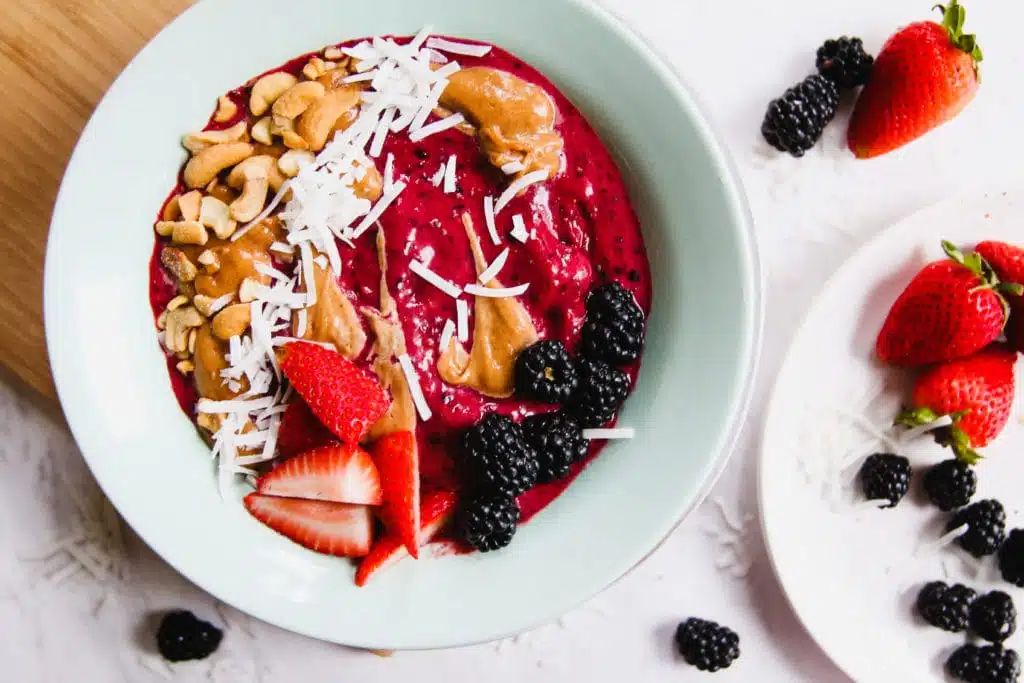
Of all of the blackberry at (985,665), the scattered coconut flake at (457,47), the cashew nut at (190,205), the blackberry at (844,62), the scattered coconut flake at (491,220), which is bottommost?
the blackberry at (985,665)

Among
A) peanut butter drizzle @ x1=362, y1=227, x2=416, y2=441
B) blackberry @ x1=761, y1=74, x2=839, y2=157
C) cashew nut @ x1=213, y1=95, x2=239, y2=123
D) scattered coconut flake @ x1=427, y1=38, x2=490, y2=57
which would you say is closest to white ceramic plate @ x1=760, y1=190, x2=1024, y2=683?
blackberry @ x1=761, y1=74, x2=839, y2=157

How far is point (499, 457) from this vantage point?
2.04 m

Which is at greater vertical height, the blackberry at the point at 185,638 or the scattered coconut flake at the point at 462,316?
the scattered coconut flake at the point at 462,316

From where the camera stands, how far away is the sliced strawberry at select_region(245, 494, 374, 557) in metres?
2.20

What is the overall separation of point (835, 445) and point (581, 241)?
1006mm

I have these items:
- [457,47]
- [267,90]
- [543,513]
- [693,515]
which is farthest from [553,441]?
[267,90]

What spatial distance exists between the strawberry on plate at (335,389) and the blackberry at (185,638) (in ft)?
2.85

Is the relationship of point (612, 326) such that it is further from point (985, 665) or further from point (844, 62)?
point (985, 665)

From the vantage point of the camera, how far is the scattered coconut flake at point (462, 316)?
2.11m

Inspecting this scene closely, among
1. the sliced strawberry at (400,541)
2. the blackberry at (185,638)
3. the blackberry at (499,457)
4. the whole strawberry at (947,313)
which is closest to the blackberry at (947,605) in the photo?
the whole strawberry at (947,313)

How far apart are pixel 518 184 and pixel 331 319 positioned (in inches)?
20.9

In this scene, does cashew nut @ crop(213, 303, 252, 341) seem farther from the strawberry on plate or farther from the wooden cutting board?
the wooden cutting board

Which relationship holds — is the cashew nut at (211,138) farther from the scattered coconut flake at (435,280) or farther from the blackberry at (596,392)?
the blackberry at (596,392)

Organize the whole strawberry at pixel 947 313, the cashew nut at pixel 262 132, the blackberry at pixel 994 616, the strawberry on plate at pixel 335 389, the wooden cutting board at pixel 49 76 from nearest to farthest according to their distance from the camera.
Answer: the strawberry on plate at pixel 335 389
the cashew nut at pixel 262 132
the wooden cutting board at pixel 49 76
the whole strawberry at pixel 947 313
the blackberry at pixel 994 616
